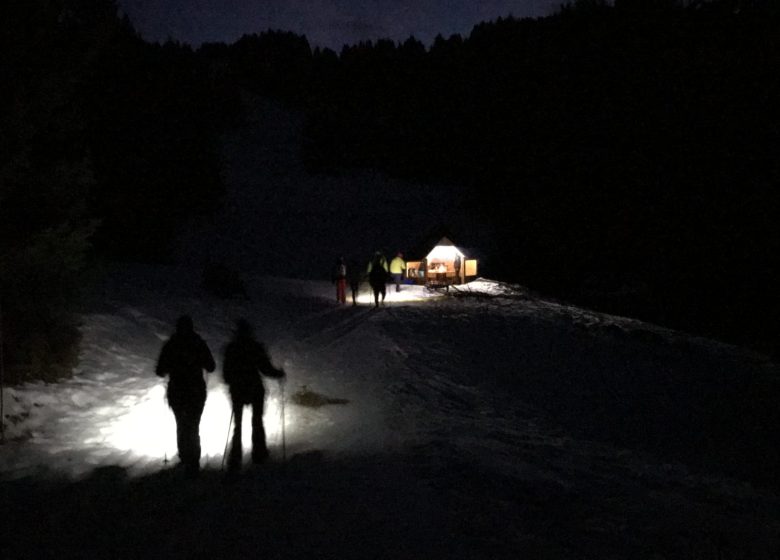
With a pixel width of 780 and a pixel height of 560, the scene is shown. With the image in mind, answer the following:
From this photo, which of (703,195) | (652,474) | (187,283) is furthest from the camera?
(703,195)

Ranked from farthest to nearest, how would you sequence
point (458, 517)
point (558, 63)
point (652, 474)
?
point (558, 63) → point (652, 474) → point (458, 517)

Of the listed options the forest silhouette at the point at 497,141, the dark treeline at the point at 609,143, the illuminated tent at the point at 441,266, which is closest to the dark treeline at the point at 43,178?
the forest silhouette at the point at 497,141

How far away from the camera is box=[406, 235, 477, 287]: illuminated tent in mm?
27531

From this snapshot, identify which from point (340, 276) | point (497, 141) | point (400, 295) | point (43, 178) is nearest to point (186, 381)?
point (43, 178)

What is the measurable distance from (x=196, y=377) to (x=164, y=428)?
9.12ft

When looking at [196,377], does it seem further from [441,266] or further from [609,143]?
[609,143]

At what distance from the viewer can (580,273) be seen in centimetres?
3919

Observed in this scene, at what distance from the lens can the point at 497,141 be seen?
175ft

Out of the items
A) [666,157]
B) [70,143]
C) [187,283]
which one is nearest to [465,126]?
[666,157]

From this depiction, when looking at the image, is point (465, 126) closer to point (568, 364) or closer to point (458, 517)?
Answer: point (568, 364)

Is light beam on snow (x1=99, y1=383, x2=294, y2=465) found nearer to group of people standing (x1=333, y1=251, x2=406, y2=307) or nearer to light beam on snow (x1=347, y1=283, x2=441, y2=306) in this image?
group of people standing (x1=333, y1=251, x2=406, y2=307)

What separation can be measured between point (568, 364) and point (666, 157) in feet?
111

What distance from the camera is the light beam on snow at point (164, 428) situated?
7.58 meters

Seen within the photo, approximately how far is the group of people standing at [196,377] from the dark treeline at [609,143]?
86.3 ft
